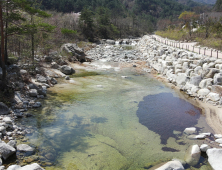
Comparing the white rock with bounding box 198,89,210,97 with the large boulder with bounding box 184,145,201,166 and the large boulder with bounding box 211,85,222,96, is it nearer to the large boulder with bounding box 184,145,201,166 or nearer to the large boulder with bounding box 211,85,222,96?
the large boulder with bounding box 211,85,222,96

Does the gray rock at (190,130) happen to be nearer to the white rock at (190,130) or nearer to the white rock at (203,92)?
the white rock at (190,130)

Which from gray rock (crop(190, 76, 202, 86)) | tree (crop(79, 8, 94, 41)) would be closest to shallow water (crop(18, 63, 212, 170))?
gray rock (crop(190, 76, 202, 86))

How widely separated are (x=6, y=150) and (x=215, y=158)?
21.6ft

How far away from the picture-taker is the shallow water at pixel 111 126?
21.1 feet

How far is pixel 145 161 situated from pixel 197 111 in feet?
17.7

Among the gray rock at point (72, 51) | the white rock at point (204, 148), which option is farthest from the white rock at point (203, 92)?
the gray rock at point (72, 51)

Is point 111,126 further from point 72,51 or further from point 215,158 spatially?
point 72,51

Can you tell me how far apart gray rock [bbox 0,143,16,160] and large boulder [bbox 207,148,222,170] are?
6.32m

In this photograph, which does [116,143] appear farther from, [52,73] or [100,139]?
[52,73]

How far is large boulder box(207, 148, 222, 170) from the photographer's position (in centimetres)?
582

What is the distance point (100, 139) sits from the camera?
297 inches

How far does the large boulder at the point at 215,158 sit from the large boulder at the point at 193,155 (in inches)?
13.7

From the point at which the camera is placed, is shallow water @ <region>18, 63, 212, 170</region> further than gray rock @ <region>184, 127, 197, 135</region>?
No

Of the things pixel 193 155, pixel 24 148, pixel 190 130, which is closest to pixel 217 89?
pixel 190 130
